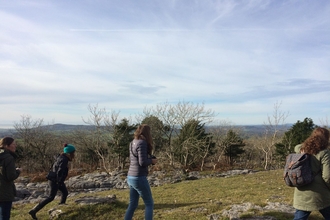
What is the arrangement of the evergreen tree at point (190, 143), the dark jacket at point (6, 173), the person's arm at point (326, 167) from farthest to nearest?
1. the evergreen tree at point (190, 143)
2. the dark jacket at point (6, 173)
3. the person's arm at point (326, 167)

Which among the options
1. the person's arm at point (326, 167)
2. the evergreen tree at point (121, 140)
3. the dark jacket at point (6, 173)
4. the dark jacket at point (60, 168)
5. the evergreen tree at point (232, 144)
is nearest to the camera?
the person's arm at point (326, 167)

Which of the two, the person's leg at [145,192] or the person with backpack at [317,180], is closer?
the person with backpack at [317,180]

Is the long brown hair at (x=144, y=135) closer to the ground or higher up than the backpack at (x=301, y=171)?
higher up

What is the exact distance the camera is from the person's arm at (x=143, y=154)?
15.9 ft

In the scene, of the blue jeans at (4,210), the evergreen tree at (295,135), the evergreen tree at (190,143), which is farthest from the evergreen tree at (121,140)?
the blue jeans at (4,210)

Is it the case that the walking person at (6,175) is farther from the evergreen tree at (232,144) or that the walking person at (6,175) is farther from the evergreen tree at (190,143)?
the evergreen tree at (232,144)

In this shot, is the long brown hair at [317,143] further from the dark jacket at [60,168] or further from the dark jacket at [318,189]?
the dark jacket at [60,168]

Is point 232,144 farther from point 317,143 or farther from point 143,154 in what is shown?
point 317,143

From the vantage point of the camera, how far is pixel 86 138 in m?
35.1

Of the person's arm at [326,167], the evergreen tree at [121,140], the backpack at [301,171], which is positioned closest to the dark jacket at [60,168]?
the backpack at [301,171]

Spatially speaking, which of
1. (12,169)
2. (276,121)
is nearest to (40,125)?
(276,121)

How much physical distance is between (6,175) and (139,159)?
2525mm

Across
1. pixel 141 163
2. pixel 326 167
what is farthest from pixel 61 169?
pixel 326 167

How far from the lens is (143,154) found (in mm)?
4867
